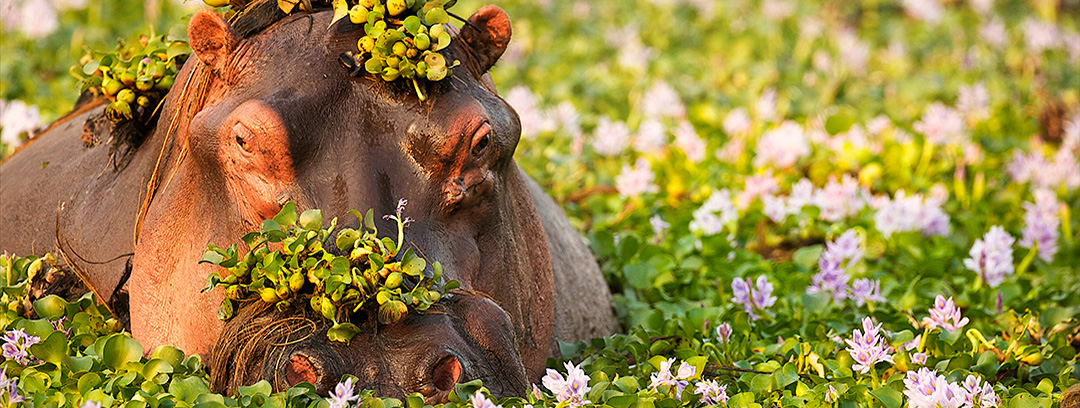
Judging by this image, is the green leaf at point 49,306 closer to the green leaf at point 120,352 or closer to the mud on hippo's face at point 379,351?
the green leaf at point 120,352

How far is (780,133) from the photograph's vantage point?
22.0 ft

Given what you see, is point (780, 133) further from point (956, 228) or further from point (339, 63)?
point (339, 63)

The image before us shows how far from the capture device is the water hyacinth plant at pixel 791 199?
3.23 meters

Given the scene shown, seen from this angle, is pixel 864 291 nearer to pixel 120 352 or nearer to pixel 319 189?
pixel 319 189

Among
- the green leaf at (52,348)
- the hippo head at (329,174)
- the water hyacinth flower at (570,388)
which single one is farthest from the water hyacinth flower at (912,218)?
the green leaf at (52,348)

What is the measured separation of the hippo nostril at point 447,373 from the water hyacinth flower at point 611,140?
4220 mm

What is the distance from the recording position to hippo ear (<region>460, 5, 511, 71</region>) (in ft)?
10.5

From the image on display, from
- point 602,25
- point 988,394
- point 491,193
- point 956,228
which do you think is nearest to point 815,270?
point 956,228

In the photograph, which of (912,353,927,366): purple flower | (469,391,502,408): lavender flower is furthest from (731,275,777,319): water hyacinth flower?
(469,391,502,408): lavender flower

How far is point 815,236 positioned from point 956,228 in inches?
28.2

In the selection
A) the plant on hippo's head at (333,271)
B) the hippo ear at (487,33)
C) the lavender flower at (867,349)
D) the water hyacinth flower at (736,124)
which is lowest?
the water hyacinth flower at (736,124)

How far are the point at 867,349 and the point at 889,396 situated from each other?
0.15 meters

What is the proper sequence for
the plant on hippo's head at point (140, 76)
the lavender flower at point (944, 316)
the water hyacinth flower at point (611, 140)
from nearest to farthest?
the plant on hippo's head at point (140, 76)
the lavender flower at point (944, 316)
the water hyacinth flower at point (611, 140)

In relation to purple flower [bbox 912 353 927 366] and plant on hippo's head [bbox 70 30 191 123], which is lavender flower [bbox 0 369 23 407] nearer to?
plant on hippo's head [bbox 70 30 191 123]
